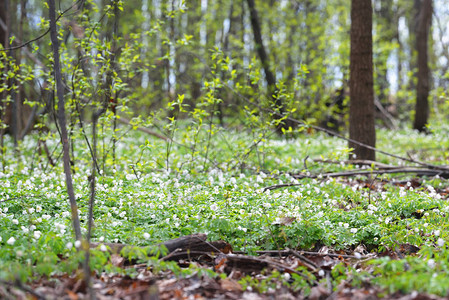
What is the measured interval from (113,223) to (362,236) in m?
2.60

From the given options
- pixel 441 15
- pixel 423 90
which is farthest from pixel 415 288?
pixel 441 15

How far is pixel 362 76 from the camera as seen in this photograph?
804 centimetres

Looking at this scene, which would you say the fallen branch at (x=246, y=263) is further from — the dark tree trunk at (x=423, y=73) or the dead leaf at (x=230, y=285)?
the dark tree trunk at (x=423, y=73)

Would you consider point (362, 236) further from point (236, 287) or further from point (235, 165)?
point (235, 165)

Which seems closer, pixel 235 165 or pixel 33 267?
A: pixel 33 267

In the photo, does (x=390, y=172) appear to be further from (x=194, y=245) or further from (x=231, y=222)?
(x=194, y=245)

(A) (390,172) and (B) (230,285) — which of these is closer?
(B) (230,285)

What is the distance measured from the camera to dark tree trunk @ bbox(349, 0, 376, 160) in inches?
316

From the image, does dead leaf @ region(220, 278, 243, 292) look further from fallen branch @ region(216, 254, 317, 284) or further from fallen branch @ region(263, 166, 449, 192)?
fallen branch @ region(263, 166, 449, 192)

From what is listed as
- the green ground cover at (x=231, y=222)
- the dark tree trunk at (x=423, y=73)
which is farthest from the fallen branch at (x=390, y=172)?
the dark tree trunk at (x=423, y=73)

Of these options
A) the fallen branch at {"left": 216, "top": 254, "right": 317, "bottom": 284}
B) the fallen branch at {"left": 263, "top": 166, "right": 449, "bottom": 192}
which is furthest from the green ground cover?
the fallen branch at {"left": 263, "top": 166, "right": 449, "bottom": 192}

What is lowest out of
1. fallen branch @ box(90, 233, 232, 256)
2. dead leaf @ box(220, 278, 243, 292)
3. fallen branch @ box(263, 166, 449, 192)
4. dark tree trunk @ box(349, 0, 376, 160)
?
dead leaf @ box(220, 278, 243, 292)

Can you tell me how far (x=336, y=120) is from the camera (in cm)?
1642

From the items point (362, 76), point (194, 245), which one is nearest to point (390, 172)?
point (362, 76)
